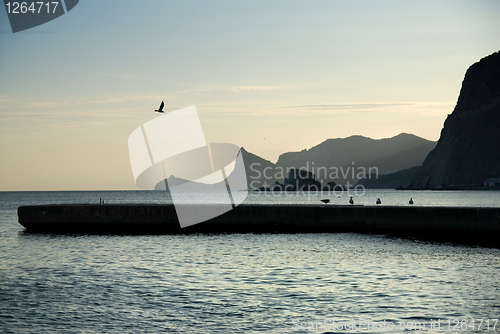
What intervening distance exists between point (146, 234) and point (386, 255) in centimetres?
2011

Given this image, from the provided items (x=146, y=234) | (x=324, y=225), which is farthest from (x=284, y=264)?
(x=146, y=234)

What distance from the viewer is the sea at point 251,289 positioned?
1250cm

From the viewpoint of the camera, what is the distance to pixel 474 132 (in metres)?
168

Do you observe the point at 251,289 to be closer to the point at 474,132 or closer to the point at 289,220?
the point at 289,220

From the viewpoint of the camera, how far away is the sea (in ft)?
41.0

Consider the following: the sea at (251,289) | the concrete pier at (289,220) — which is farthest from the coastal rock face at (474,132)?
the sea at (251,289)

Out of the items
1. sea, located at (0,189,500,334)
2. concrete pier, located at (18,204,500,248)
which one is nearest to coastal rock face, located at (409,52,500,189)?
concrete pier, located at (18,204,500,248)

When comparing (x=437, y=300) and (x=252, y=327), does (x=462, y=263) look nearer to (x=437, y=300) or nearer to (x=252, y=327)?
(x=437, y=300)

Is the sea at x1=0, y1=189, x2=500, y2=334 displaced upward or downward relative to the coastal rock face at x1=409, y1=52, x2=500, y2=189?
downward

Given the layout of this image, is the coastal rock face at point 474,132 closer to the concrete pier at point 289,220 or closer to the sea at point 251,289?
the concrete pier at point 289,220

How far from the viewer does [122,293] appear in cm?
1602

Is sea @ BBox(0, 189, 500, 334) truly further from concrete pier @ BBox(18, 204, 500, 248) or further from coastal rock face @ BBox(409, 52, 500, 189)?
coastal rock face @ BBox(409, 52, 500, 189)

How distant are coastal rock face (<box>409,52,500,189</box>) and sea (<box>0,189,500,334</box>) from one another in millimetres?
157814

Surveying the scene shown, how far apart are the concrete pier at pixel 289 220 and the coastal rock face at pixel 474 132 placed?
152623mm
